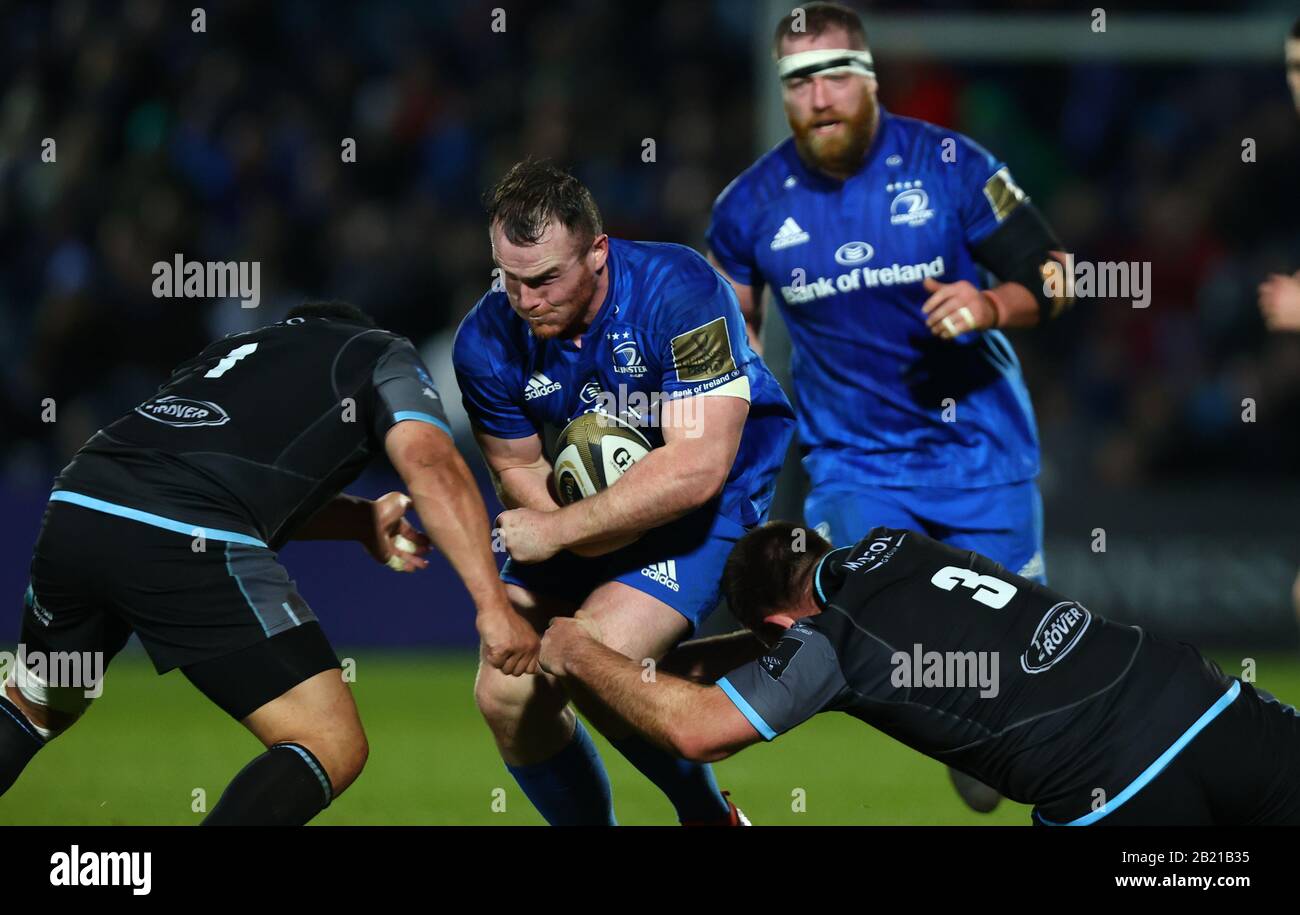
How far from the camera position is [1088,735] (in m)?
4.41

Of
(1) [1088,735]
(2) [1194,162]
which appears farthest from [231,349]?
(2) [1194,162]

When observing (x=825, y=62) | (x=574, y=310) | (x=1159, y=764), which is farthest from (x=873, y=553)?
(x=825, y=62)

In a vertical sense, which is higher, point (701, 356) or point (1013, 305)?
point (1013, 305)

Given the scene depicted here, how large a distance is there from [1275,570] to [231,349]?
321 inches

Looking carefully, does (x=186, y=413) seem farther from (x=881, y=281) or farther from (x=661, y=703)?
(x=881, y=281)

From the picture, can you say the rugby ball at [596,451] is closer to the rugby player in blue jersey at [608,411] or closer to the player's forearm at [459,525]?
the rugby player in blue jersey at [608,411]

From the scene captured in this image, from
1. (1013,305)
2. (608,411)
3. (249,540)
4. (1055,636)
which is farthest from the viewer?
(1013,305)

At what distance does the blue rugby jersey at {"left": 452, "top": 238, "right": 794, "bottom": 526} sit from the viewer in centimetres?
534

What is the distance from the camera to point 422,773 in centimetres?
757

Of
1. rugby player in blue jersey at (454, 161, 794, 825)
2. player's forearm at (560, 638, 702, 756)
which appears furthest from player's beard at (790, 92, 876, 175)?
player's forearm at (560, 638, 702, 756)

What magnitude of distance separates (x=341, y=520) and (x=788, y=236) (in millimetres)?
2077

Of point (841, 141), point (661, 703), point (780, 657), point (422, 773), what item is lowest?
point (422, 773)

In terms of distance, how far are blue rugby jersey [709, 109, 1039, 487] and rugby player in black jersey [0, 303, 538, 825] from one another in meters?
1.98

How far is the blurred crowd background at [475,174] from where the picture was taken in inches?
485
